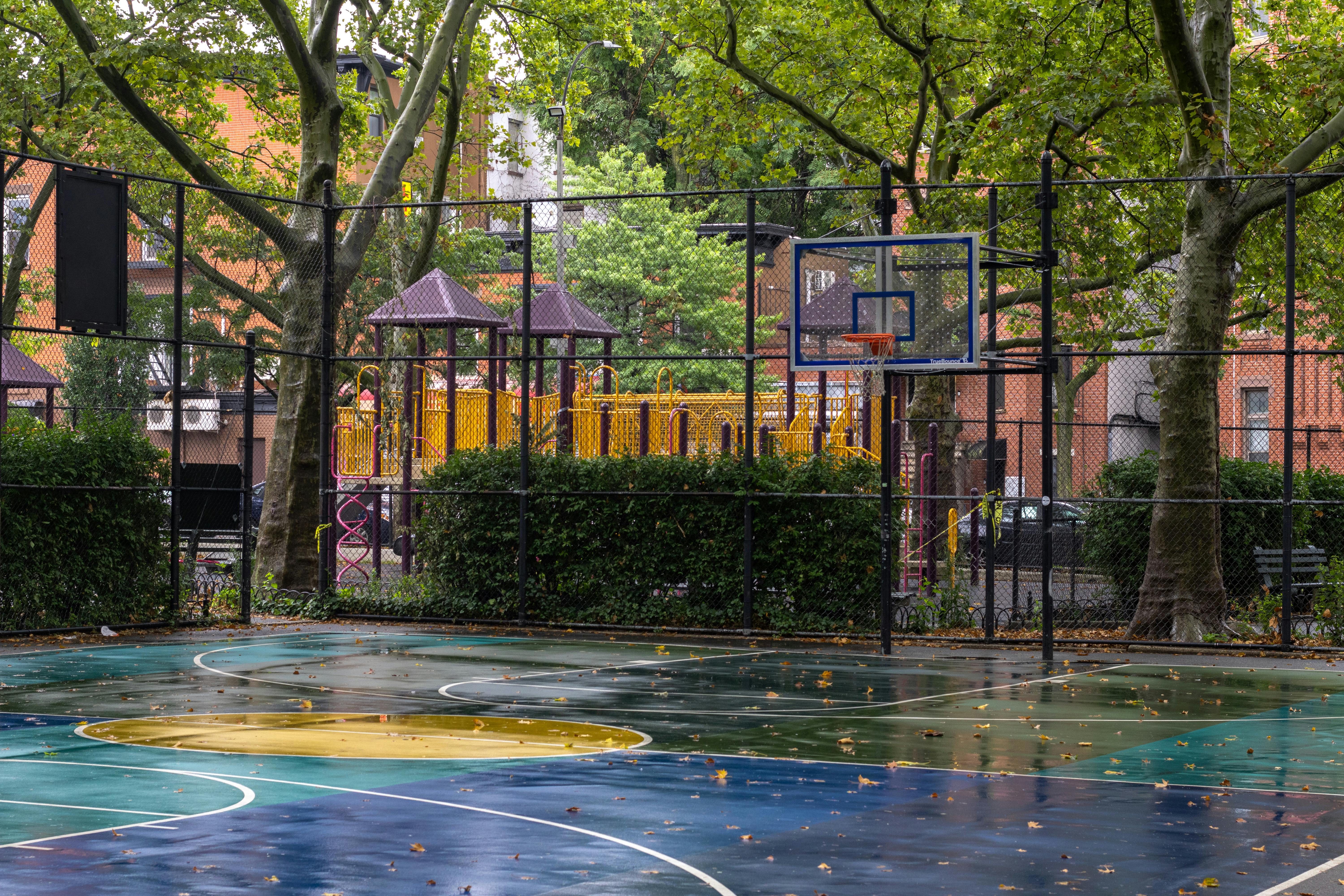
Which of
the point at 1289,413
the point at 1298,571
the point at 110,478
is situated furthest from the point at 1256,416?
the point at 110,478

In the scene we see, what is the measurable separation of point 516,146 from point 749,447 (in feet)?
37.9

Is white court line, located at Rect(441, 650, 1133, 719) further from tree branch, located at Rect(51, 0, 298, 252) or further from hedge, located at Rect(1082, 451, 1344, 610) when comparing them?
tree branch, located at Rect(51, 0, 298, 252)

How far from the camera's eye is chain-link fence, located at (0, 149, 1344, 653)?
1628 centimetres

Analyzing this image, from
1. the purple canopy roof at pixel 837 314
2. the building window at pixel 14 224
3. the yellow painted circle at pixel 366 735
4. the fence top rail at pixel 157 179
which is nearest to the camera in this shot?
the yellow painted circle at pixel 366 735

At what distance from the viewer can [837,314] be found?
703 inches

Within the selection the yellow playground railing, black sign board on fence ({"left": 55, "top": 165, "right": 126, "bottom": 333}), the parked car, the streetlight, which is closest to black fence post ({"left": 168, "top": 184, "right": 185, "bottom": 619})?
black sign board on fence ({"left": 55, "top": 165, "right": 126, "bottom": 333})

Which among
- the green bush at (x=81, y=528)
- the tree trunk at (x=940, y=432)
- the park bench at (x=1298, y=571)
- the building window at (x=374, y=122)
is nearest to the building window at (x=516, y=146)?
the building window at (x=374, y=122)

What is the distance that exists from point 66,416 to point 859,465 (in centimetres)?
1408

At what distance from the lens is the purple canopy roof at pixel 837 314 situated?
634 inches

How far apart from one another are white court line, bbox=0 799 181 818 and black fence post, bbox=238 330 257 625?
960 centimetres

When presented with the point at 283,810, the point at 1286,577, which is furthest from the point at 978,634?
the point at 283,810

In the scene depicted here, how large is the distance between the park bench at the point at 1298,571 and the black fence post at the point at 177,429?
38.4 feet

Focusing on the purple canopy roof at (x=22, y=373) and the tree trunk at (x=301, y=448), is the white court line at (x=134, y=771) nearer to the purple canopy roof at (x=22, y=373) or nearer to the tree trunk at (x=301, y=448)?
the tree trunk at (x=301, y=448)

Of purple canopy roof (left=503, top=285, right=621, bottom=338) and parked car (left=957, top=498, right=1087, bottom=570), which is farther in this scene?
purple canopy roof (left=503, top=285, right=621, bottom=338)
